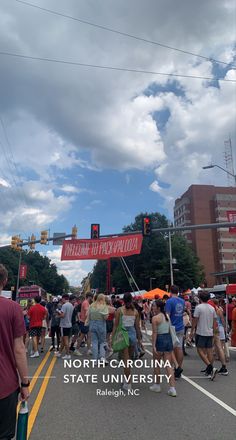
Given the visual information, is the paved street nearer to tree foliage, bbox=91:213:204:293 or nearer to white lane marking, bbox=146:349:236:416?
white lane marking, bbox=146:349:236:416

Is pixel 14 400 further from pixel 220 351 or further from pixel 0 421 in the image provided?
pixel 220 351

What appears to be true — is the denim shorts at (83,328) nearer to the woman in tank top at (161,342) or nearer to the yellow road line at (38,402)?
the yellow road line at (38,402)

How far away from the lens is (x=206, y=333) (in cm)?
780

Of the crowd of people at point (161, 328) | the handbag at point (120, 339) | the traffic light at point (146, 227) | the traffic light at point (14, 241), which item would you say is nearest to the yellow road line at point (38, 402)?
the crowd of people at point (161, 328)

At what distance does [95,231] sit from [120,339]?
12344mm

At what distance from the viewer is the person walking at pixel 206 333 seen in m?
7.79

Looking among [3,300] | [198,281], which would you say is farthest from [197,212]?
[3,300]

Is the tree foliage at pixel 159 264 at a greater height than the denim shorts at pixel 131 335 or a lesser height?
→ greater

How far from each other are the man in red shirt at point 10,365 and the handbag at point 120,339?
3.97 m

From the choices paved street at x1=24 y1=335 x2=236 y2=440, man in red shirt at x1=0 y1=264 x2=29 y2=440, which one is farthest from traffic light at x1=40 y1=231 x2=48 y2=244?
man in red shirt at x1=0 y1=264 x2=29 y2=440

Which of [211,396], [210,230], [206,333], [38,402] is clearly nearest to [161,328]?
[211,396]

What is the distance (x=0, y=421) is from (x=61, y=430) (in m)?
2.13

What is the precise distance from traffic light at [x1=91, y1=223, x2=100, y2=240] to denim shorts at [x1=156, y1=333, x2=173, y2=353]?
1233 cm

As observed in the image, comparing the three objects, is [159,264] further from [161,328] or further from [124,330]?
[161,328]
